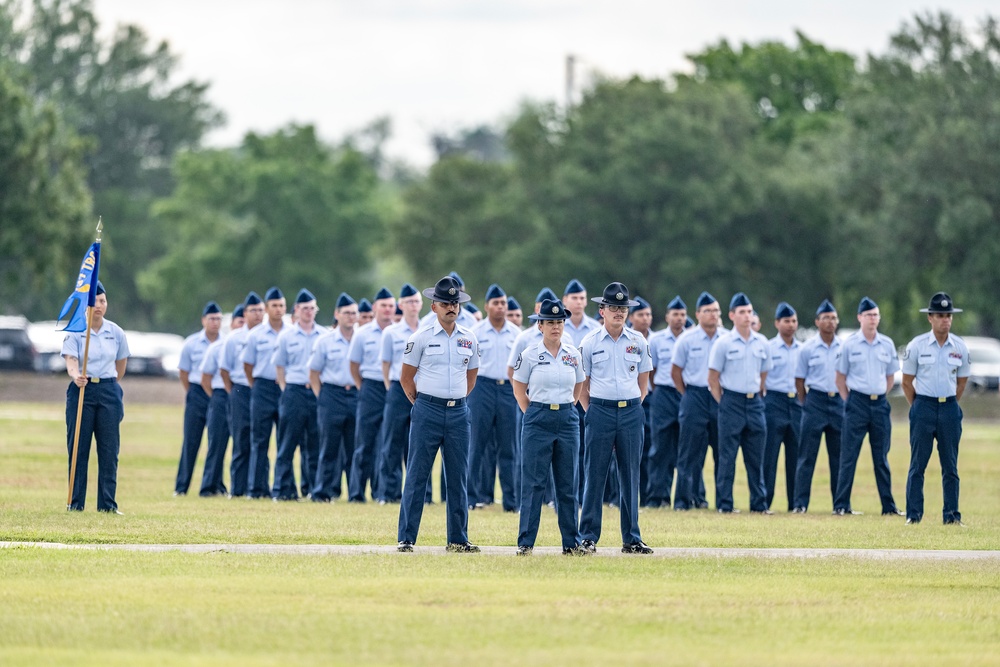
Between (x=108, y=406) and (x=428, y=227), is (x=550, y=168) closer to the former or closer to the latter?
(x=428, y=227)

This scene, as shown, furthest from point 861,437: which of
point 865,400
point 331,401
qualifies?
point 331,401

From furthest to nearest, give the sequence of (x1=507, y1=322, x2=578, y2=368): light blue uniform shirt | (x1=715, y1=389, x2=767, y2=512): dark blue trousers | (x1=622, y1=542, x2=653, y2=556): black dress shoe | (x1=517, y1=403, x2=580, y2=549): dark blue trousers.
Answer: (x1=715, y1=389, x2=767, y2=512): dark blue trousers
(x1=507, y1=322, x2=578, y2=368): light blue uniform shirt
(x1=622, y1=542, x2=653, y2=556): black dress shoe
(x1=517, y1=403, x2=580, y2=549): dark blue trousers

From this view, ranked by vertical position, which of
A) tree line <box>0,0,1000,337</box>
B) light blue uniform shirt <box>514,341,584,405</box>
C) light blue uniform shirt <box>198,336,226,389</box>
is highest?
tree line <box>0,0,1000,337</box>

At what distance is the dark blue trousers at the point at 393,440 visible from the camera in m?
18.9

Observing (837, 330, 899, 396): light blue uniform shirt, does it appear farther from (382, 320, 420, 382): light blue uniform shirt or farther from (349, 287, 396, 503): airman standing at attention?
(349, 287, 396, 503): airman standing at attention

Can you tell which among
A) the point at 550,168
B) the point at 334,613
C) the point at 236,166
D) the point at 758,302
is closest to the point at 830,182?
the point at 758,302

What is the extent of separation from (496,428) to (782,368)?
3.59 m

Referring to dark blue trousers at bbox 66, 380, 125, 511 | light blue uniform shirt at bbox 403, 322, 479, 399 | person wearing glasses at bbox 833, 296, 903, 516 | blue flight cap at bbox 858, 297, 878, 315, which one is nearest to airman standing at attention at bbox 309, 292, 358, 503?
dark blue trousers at bbox 66, 380, 125, 511

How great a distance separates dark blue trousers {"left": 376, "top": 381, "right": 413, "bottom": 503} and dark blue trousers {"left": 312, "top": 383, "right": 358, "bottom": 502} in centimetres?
70

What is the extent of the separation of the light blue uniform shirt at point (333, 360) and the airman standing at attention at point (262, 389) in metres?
0.60

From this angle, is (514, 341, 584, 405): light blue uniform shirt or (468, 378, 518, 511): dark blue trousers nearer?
(514, 341, 584, 405): light blue uniform shirt

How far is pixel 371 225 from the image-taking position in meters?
85.1

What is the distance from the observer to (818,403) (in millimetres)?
20156

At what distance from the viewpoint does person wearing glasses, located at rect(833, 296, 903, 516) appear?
62.9 ft
